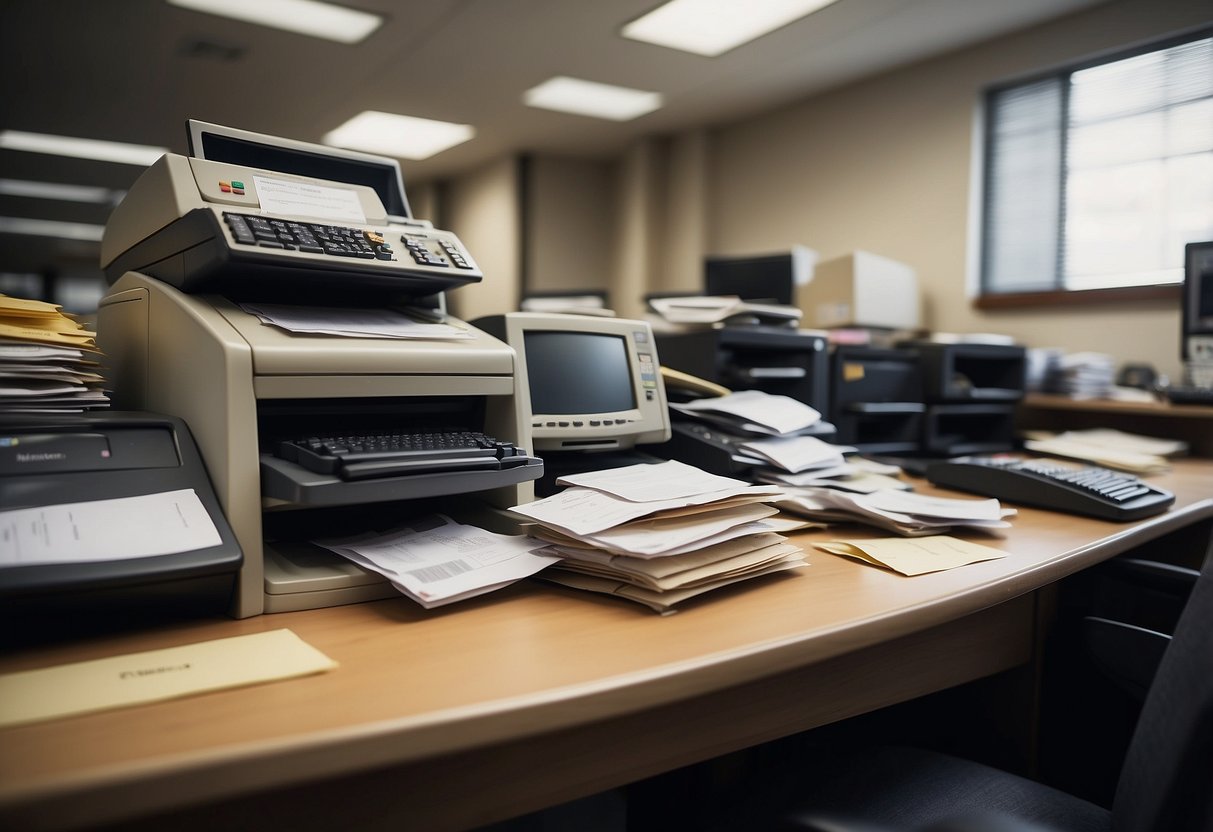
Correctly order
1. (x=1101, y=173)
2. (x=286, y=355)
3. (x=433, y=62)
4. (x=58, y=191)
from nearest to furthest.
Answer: (x=286, y=355) → (x=1101, y=173) → (x=433, y=62) → (x=58, y=191)

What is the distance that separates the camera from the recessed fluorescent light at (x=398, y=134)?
5016mm

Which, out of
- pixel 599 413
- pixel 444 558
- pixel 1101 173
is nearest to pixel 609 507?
pixel 444 558

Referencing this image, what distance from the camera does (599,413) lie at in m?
1.24

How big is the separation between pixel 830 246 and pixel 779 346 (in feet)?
9.34

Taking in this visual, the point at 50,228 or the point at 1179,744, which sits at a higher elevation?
the point at 50,228

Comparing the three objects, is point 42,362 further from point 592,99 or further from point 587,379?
point 592,99

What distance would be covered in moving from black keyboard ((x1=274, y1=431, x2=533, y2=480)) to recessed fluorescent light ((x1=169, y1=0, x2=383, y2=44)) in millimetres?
3260

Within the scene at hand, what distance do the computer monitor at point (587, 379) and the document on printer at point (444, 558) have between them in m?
0.22

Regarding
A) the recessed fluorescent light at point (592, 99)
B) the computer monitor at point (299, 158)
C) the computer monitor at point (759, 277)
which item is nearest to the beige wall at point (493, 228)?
the recessed fluorescent light at point (592, 99)

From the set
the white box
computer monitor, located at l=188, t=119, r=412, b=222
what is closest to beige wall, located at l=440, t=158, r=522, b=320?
the white box

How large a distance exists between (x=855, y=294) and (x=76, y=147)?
570cm

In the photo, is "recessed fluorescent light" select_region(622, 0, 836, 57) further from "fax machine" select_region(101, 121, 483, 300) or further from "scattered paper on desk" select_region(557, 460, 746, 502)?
"scattered paper on desk" select_region(557, 460, 746, 502)

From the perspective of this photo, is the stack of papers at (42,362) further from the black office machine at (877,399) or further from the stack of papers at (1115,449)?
the stack of papers at (1115,449)

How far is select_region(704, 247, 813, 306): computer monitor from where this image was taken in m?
2.73
